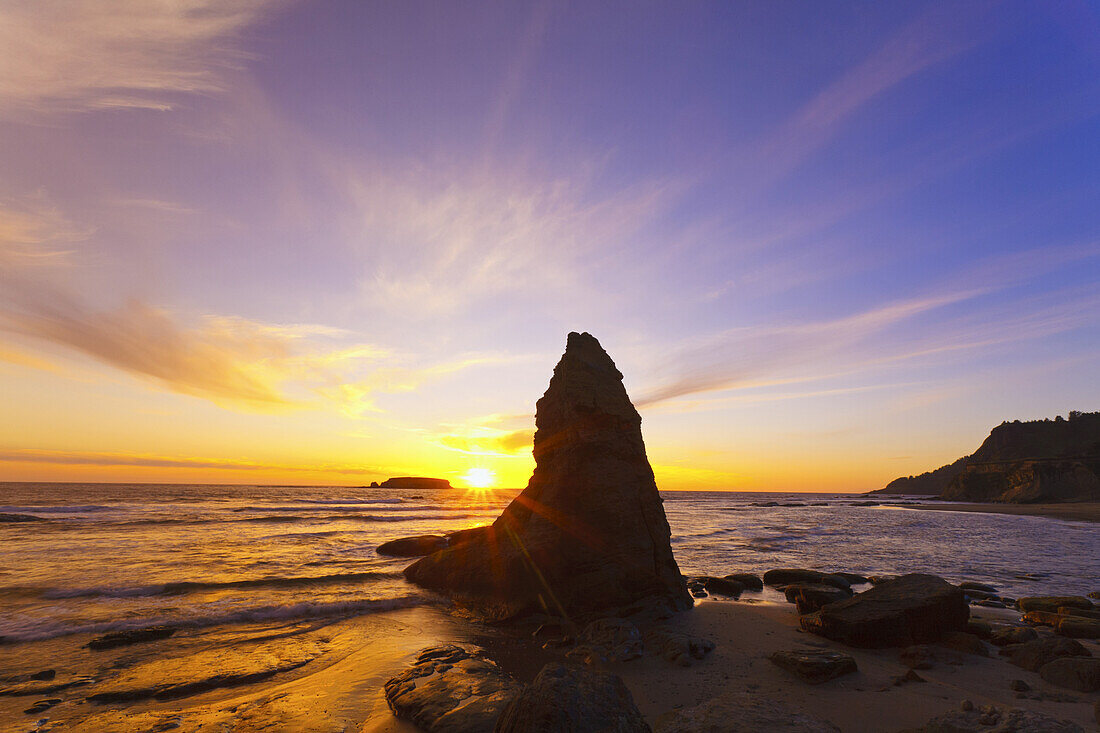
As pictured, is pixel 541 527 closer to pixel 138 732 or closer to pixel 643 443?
pixel 643 443

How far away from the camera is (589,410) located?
603 inches

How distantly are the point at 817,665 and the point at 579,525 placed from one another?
696 centimetres

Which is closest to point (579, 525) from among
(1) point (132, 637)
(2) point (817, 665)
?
(2) point (817, 665)

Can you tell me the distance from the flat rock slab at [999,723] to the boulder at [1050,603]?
1082 cm

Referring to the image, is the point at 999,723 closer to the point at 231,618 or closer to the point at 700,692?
the point at 700,692

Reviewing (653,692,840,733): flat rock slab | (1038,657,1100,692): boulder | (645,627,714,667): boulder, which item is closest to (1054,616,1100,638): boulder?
(1038,657,1100,692): boulder

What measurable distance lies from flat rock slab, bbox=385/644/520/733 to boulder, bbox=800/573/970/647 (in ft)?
24.9

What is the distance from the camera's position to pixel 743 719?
567 cm

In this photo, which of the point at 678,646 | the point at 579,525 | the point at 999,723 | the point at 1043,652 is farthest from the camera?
the point at 579,525

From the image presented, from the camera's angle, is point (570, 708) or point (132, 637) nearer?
point (570, 708)

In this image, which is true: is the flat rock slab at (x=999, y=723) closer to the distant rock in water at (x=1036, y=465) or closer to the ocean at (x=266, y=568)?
the ocean at (x=266, y=568)

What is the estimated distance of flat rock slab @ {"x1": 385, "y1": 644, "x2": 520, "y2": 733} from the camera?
682 cm

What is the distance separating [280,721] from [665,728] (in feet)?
19.8

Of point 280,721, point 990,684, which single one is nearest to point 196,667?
point 280,721
